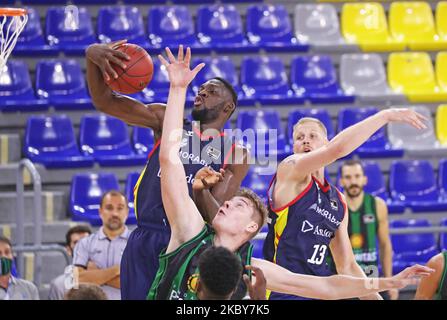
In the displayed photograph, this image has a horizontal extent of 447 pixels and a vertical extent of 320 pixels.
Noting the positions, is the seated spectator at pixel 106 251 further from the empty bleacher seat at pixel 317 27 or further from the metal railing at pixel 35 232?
the empty bleacher seat at pixel 317 27

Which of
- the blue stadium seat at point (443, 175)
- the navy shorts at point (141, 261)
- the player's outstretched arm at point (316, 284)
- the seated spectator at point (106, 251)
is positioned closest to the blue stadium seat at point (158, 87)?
the seated spectator at point (106, 251)

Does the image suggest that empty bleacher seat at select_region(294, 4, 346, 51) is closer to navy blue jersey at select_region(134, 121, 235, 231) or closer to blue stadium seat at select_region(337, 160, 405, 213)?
blue stadium seat at select_region(337, 160, 405, 213)

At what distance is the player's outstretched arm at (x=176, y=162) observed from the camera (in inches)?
162

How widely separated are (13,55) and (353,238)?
3.71 m

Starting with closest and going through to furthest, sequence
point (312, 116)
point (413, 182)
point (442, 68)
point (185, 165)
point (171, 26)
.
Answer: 1. point (185, 165)
2. point (312, 116)
3. point (413, 182)
4. point (171, 26)
5. point (442, 68)

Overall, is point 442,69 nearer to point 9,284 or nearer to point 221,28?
point 221,28

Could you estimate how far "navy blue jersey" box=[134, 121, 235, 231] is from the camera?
5.15m

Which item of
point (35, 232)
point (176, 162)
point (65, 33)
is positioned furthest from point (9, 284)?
point (65, 33)

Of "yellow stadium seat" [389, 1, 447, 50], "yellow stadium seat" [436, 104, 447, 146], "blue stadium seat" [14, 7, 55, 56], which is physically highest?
"yellow stadium seat" [389, 1, 447, 50]

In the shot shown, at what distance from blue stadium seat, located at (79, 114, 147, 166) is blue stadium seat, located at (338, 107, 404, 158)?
1.98 metres

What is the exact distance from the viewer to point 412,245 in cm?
905

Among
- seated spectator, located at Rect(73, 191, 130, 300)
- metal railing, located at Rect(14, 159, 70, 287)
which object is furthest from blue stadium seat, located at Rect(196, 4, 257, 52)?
seated spectator, located at Rect(73, 191, 130, 300)

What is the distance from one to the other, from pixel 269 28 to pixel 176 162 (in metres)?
6.00
